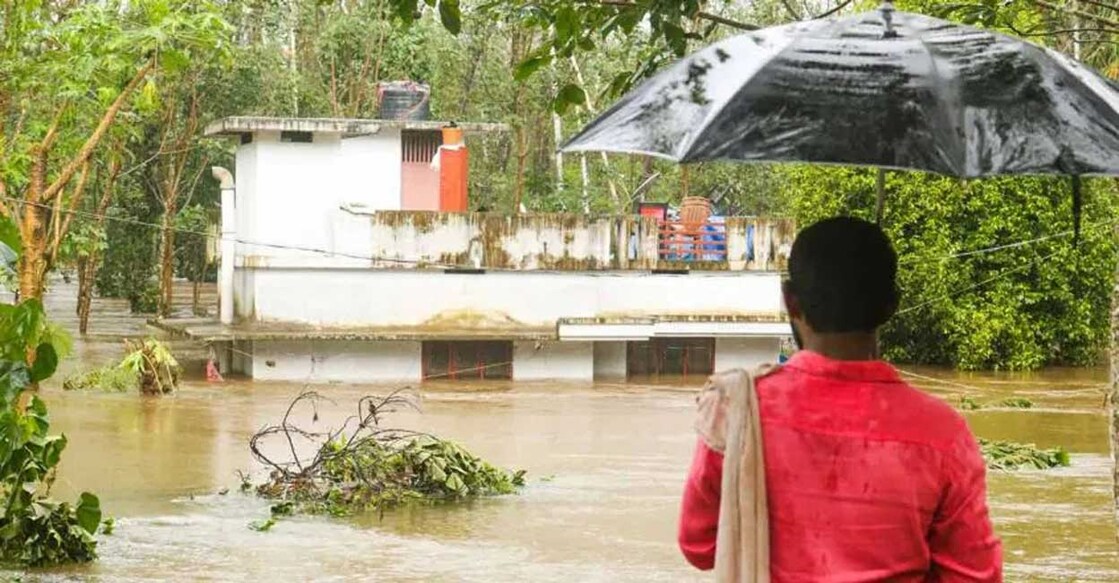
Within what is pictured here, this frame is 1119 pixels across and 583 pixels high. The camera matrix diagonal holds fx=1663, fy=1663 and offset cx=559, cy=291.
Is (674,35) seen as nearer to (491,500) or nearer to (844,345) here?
(844,345)

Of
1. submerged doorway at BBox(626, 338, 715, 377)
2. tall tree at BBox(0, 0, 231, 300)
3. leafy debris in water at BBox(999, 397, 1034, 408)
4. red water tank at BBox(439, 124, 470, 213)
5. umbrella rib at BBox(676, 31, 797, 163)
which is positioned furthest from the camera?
submerged doorway at BBox(626, 338, 715, 377)

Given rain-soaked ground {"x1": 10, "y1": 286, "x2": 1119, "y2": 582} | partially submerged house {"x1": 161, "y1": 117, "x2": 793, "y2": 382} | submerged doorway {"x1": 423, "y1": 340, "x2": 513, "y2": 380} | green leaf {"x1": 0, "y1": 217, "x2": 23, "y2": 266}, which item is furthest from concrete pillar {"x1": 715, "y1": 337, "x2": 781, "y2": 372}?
green leaf {"x1": 0, "y1": 217, "x2": 23, "y2": 266}

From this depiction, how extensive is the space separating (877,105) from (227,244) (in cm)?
2307

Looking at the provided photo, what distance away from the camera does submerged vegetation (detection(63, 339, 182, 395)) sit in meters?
22.1

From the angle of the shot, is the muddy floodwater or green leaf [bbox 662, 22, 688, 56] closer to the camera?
green leaf [bbox 662, 22, 688, 56]

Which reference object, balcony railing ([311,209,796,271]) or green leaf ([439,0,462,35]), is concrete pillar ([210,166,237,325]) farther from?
green leaf ([439,0,462,35])

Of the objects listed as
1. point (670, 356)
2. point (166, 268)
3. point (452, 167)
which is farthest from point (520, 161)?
point (166, 268)

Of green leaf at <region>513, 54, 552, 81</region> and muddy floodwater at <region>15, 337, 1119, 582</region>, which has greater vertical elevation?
green leaf at <region>513, 54, 552, 81</region>

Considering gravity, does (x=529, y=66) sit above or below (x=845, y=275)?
above

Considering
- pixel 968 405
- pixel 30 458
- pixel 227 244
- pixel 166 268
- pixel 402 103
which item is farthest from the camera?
pixel 166 268

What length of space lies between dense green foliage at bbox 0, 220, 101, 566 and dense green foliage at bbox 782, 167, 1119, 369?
17.6m

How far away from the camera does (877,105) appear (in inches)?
118

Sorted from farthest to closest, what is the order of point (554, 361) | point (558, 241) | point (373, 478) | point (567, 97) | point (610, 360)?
point (610, 360) → point (554, 361) → point (558, 241) → point (373, 478) → point (567, 97)

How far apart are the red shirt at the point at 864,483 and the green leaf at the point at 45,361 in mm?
5670
